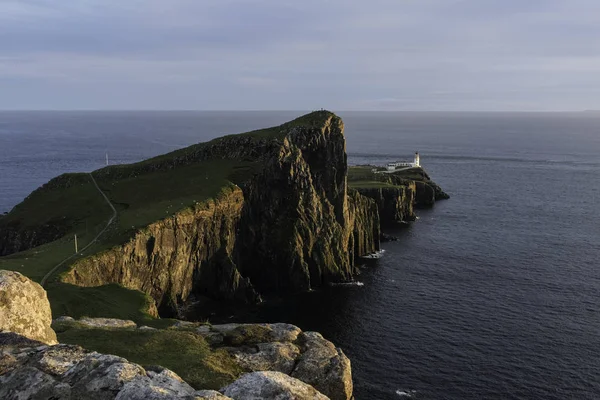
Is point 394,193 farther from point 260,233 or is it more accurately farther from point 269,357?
point 269,357

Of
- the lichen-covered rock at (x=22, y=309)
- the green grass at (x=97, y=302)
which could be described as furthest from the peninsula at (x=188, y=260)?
the green grass at (x=97, y=302)

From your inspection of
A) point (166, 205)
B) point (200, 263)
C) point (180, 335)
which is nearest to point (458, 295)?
point (200, 263)

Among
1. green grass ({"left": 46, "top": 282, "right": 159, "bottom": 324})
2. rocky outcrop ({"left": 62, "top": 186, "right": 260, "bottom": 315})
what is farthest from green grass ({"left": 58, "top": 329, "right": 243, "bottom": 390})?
rocky outcrop ({"left": 62, "top": 186, "right": 260, "bottom": 315})

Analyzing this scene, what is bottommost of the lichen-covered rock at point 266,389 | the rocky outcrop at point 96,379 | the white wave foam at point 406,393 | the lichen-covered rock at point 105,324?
the white wave foam at point 406,393

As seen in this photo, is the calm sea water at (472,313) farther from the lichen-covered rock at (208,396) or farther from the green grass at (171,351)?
the lichen-covered rock at (208,396)

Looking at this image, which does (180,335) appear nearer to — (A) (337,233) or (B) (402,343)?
(B) (402,343)

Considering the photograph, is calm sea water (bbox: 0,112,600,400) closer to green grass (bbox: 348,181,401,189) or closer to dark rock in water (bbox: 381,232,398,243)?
dark rock in water (bbox: 381,232,398,243)

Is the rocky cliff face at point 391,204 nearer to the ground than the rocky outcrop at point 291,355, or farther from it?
nearer to the ground
